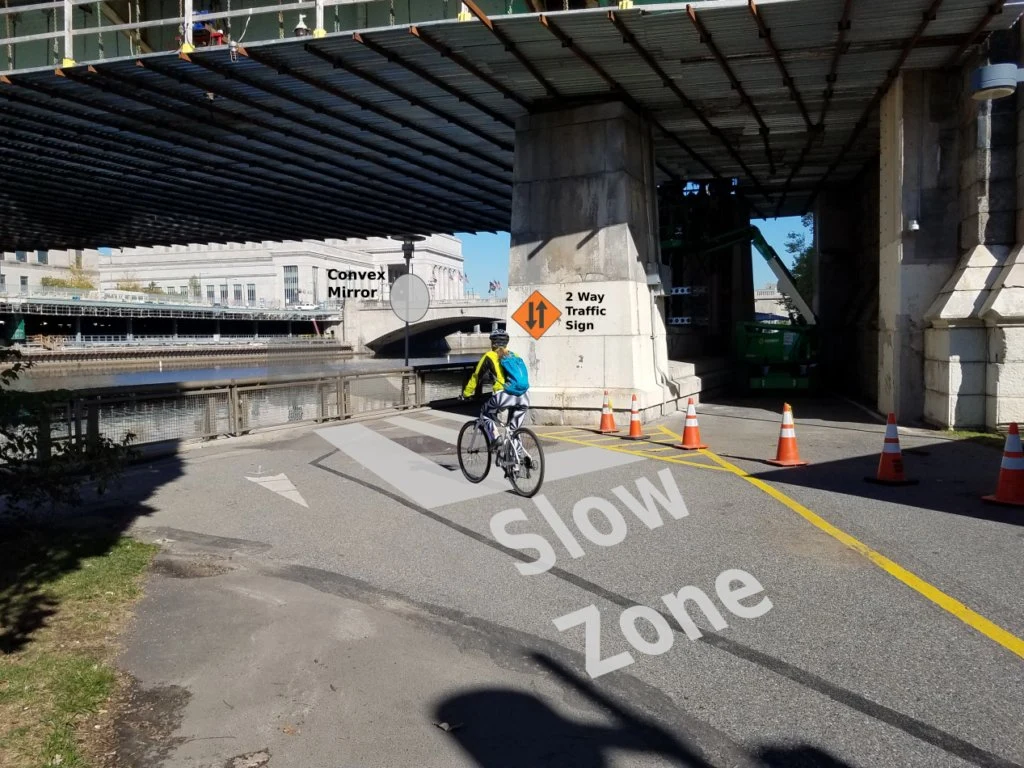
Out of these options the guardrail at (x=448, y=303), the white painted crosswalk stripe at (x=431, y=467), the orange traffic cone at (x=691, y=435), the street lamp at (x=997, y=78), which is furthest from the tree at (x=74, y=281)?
the street lamp at (x=997, y=78)

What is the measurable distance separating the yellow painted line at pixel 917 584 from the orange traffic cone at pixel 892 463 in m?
1.46

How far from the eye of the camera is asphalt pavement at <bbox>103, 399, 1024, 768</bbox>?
369cm

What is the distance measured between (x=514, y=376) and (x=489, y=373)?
32 centimetres

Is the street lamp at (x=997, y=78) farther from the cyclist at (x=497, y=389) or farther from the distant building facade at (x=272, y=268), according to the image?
the distant building facade at (x=272, y=268)

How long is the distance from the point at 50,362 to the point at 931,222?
43093 millimetres

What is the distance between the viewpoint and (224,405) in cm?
1429

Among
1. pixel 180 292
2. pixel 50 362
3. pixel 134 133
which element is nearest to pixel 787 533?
pixel 134 133

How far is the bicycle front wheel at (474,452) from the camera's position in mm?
9969

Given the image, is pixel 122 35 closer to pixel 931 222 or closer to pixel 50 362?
pixel 931 222

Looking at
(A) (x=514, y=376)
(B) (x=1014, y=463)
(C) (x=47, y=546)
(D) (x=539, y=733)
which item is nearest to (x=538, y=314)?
(A) (x=514, y=376)

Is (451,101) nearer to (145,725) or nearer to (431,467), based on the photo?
(431,467)

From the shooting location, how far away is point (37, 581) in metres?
5.83

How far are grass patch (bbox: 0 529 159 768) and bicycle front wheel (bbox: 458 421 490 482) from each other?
13.1ft

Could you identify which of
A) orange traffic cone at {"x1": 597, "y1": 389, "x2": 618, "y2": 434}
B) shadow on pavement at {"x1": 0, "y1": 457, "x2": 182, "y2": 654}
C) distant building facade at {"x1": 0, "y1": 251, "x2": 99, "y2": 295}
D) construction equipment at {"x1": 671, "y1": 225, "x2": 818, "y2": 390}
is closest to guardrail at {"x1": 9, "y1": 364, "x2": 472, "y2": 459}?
shadow on pavement at {"x1": 0, "y1": 457, "x2": 182, "y2": 654}
